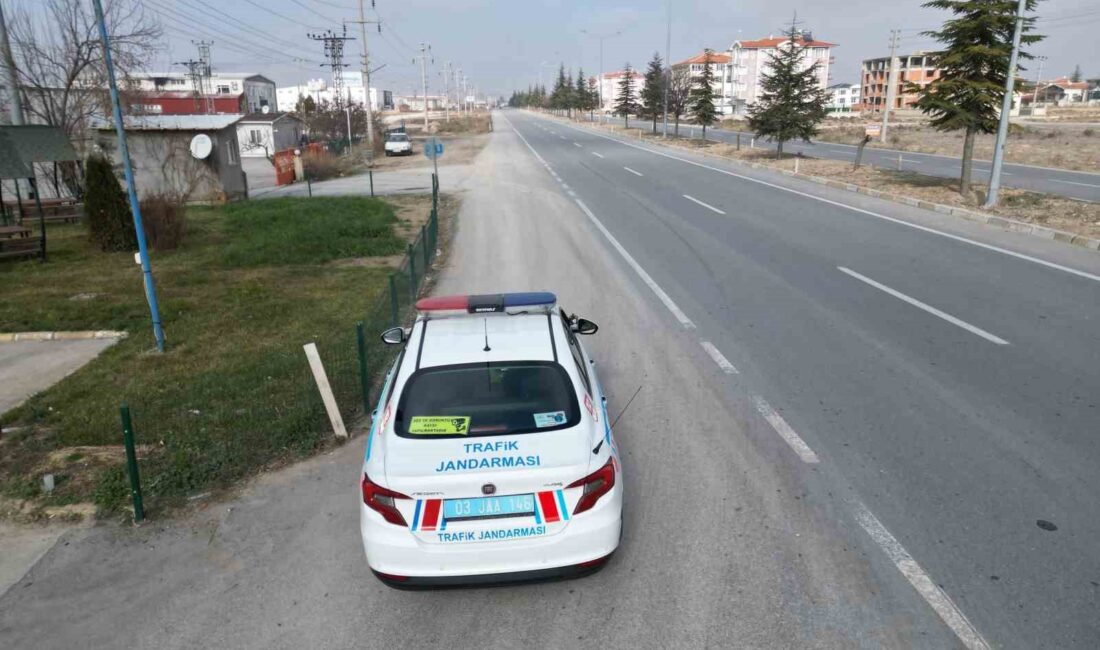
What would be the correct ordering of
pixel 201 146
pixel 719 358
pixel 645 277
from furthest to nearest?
pixel 201 146 → pixel 645 277 → pixel 719 358

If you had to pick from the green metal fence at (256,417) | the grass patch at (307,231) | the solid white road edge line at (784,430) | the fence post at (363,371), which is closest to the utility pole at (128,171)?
the green metal fence at (256,417)

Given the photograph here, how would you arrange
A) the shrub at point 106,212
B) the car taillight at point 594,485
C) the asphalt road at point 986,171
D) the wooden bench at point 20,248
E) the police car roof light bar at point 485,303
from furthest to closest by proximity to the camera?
the asphalt road at point 986,171 → the shrub at point 106,212 → the wooden bench at point 20,248 → the police car roof light bar at point 485,303 → the car taillight at point 594,485

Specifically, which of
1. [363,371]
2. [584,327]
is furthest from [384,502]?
[363,371]

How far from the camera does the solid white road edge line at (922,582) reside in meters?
4.06

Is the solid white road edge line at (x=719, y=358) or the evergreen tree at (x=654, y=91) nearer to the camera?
the solid white road edge line at (x=719, y=358)

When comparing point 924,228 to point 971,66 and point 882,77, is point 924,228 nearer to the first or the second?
point 971,66

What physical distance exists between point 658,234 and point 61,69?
2225 cm

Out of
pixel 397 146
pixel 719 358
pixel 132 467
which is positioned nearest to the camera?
pixel 132 467

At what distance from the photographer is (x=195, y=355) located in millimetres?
9570

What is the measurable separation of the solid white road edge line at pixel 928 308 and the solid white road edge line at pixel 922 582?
16.8 feet

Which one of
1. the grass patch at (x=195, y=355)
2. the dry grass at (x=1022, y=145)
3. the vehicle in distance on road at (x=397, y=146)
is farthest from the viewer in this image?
the vehicle in distance on road at (x=397, y=146)

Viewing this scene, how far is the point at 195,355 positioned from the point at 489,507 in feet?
22.8

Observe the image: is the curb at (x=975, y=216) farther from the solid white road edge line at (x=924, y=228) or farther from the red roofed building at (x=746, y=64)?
the red roofed building at (x=746, y=64)

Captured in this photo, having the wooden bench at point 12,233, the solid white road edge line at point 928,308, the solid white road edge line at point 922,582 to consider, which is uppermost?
the wooden bench at point 12,233
